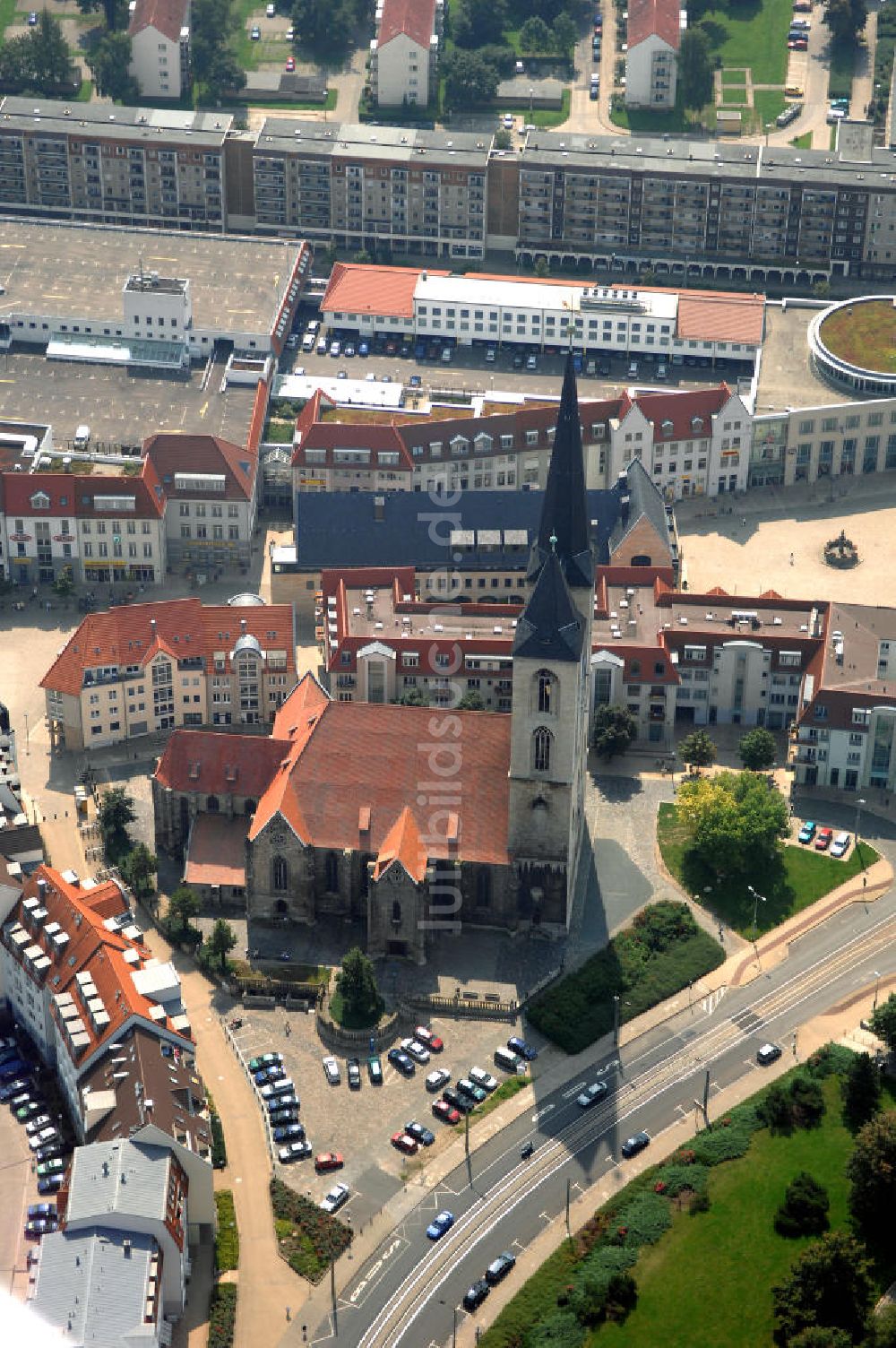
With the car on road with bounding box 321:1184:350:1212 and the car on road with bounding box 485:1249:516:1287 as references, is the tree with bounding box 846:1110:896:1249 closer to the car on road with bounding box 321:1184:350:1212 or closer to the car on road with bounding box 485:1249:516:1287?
the car on road with bounding box 485:1249:516:1287

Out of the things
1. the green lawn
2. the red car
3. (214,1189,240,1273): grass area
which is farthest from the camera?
the red car

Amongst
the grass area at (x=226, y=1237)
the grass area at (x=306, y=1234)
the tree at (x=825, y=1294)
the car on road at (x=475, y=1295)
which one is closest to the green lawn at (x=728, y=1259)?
the tree at (x=825, y=1294)

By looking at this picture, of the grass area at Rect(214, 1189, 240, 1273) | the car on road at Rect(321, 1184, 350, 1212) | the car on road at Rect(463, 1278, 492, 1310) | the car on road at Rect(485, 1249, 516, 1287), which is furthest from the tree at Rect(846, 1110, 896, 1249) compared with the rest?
the grass area at Rect(214, 1189, 240, 1273)

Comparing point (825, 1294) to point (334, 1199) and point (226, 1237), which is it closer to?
point (334, 1199)

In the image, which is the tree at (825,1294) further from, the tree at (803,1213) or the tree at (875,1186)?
the tree at (803,1213)

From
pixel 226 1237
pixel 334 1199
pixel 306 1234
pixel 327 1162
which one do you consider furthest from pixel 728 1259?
pixel 226 1237
